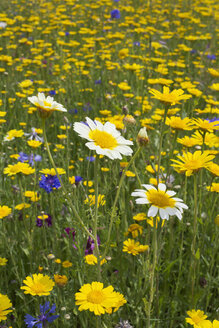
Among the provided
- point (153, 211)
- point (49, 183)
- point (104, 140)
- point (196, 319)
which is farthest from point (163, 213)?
point (49, 183)

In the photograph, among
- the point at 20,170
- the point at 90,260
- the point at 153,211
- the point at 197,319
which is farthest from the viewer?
the point at 20,170

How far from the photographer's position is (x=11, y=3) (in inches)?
266

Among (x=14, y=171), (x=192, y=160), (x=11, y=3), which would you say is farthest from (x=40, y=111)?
(x=11, y=3)

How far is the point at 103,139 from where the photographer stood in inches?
36.5

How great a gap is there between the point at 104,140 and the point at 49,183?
0.77 meters

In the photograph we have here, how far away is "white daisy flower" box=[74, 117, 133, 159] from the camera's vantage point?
876 mm

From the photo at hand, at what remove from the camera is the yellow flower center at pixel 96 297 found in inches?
37.7

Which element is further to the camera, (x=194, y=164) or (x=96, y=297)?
(x=194, y=164)

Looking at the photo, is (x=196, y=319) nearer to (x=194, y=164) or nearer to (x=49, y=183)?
(x=194, y=164)

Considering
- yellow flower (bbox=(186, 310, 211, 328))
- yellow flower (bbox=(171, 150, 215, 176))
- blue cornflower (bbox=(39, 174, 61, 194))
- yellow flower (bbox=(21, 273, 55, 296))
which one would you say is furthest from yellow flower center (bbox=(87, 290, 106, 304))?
blue cornflower (bbox=(39, 174, 61, 194))

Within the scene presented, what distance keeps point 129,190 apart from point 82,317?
3.30ft

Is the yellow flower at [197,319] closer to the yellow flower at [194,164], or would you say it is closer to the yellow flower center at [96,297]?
the yellow flower center at [96,297]

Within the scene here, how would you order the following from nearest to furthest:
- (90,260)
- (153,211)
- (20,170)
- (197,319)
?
(153,211), (197,319), (90,260), (20,170)

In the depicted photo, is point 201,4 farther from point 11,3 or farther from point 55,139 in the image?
point 55,139
